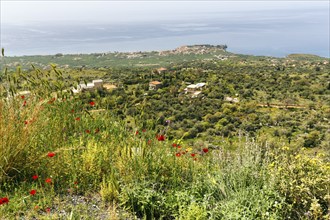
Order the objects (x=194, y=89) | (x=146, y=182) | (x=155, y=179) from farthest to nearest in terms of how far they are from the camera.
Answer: (x=194, y=89) < (x=155, y=179) < (x=146, y=182)

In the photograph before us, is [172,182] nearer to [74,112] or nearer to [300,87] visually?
[74,112]

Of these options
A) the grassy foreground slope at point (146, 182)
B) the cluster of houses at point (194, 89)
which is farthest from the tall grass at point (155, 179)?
the cluster of houses at point (194, 89)

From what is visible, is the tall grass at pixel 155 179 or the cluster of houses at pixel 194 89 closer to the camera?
the tall grass at pixel 155 179

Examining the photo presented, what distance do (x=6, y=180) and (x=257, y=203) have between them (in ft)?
8.23

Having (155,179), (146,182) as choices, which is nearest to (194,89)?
(155,179)

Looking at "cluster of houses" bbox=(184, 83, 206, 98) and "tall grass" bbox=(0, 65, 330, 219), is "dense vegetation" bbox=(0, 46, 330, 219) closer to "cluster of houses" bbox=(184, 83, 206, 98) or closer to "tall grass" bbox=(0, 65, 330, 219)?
"tall grass" bbox=(0, 65, 330, 219)

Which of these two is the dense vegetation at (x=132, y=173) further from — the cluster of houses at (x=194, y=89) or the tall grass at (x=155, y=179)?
the cluster of houses at (x=194, y=89)

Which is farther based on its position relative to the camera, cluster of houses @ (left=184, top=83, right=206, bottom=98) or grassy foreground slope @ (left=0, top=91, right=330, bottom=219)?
cluster of houses @ (left=184, top=83, right=206, bottom=98)

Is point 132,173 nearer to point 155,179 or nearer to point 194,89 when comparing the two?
point 155,179

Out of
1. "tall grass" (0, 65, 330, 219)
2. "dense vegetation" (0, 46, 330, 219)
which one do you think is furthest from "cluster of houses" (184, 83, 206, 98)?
"tall grass" (0, 65, 330, 219)

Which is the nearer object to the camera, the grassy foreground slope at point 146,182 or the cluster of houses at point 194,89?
the grassy foreground slope at point 146,182

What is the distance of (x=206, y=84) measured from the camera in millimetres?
46156

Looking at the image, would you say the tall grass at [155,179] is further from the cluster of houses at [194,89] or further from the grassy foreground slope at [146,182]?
the cluster of houses at [194,89]

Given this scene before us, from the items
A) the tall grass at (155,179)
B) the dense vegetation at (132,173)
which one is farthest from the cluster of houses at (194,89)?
the tall grass at (155,179)
